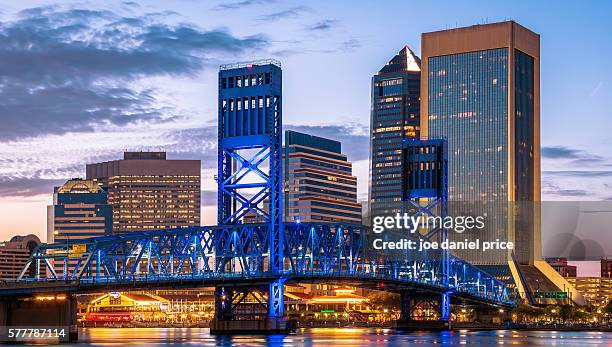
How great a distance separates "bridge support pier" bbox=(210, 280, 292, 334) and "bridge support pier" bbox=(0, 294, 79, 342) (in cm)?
2586

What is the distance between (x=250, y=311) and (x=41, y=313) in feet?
106

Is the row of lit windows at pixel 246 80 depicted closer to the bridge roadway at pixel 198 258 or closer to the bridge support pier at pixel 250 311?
the bridge roadway at pixel 198 258

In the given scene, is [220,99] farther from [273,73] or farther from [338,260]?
[338,260]

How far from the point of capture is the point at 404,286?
19225 centimetres

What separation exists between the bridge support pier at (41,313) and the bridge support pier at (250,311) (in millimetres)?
25864

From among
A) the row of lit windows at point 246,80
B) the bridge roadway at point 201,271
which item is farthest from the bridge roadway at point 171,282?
the row of lit windows at point 246,80

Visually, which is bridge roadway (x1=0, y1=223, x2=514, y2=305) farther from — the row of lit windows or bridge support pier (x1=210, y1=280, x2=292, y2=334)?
the row of lit windows

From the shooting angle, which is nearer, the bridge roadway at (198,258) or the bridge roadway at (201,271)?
the bridge roadway at (201,271)

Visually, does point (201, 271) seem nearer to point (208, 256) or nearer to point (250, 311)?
point (208, 256)

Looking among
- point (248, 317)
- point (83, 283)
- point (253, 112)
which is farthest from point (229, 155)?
point (83, 283)

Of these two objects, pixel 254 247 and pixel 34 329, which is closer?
pixel 34 329

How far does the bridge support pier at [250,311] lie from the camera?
155375mm

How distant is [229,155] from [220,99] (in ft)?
24.7

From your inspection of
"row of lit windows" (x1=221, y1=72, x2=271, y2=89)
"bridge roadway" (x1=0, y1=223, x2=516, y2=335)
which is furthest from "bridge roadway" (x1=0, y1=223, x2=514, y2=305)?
"row of lit windows" (x1=221, y1=72, x2=271, y2=89)
